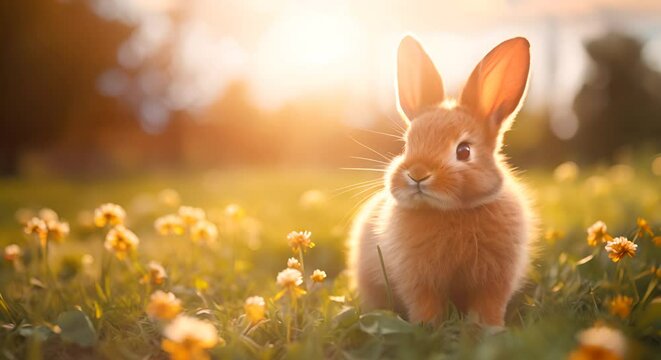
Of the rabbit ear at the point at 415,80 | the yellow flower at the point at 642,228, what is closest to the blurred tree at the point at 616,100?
the yellow flower at the point at 642,228

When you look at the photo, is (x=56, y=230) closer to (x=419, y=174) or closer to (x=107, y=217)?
(x=107, y=217)

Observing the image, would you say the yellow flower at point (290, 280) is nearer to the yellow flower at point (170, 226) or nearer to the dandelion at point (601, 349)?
the dandelion at point (601, 349)

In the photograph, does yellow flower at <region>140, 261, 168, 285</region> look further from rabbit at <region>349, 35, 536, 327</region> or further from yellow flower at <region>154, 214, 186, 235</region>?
rabbit at <region>349, 35, 536, 327</region>

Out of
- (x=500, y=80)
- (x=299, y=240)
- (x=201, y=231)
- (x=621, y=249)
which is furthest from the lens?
(x=201, y=231)

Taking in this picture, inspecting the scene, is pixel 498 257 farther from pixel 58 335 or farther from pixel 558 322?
pixel 58 335

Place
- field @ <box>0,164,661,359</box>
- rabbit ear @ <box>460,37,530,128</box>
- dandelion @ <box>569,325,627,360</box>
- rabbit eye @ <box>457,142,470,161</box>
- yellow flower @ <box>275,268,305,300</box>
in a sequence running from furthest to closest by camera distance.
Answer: rabbit ear @ <box>460,37,530,128</box> → rabbit eye @ <box>457,142,470,161</box> → yellow flower @ <box>275,268,305,300</box> → field @ <box>0,164,661,359</box> → dandelion @ <box>569,325,627,360</box>

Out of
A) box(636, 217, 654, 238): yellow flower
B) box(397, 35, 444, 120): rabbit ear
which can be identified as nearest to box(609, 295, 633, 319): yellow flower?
box(636, 217, 654, 238): yellow flower

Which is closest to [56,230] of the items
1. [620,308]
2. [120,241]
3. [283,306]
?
[120,241]
